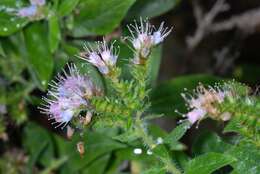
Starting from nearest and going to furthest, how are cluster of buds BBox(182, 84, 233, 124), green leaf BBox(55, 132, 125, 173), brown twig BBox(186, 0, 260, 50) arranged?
cluster of buds BBox(182, 84, 233, 124) < green leaf BBox(55, 132, 125, 173) < brown twig BBox(186, 0, 260, 50)

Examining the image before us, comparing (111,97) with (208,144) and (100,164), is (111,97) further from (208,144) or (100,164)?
(100,164)

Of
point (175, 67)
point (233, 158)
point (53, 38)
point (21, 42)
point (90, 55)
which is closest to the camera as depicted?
point (233, 158)

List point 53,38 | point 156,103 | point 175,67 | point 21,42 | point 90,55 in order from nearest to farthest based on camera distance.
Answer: point 90,55 < point 53,38 < point 21,42 < point 156,103 < point 175,67

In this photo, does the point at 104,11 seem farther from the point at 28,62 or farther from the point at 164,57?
the point at 164,57

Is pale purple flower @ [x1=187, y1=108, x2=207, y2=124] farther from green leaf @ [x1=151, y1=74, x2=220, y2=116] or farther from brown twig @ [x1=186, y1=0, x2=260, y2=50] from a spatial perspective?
brown twig @ [x1=186, y1=0, x2=260, y2=50]

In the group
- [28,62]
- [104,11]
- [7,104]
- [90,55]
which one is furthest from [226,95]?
[7,104]

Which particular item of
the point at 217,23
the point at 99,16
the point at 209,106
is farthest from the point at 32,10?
the point at 217,23

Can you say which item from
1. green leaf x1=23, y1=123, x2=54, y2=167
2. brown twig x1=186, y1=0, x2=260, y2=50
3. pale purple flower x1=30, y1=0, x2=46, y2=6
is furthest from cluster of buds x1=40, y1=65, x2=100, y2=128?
brown twig x1=186, y1=0, x2=260, y2=50

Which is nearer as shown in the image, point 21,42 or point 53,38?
point 53,38
